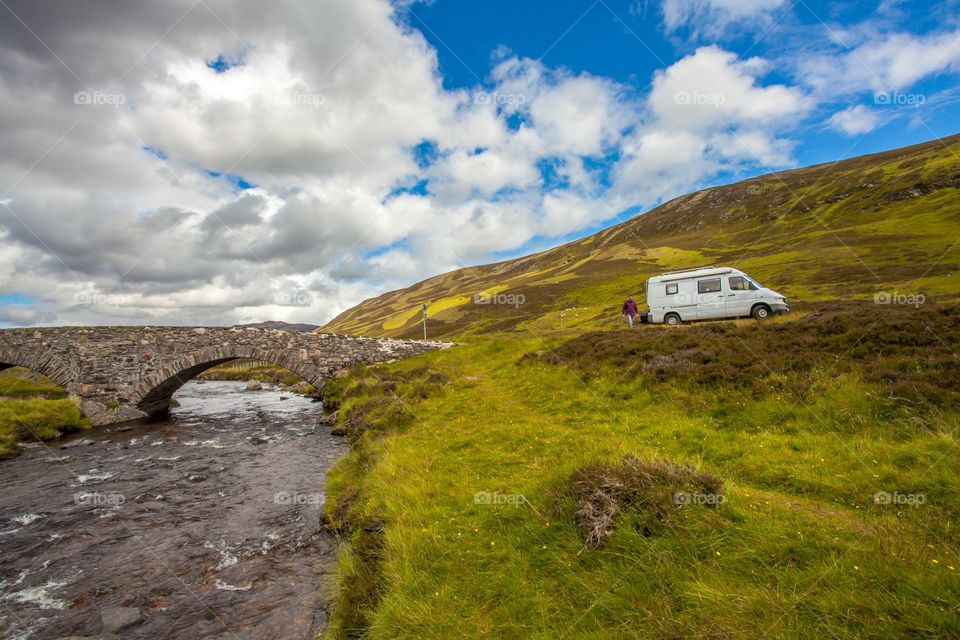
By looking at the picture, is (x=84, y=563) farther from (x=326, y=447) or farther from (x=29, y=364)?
(x=29, y=364)

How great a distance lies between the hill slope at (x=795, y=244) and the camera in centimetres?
4278

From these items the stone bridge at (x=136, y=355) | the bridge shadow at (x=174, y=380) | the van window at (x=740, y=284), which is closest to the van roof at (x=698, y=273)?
the van window at (x=740, y=284)

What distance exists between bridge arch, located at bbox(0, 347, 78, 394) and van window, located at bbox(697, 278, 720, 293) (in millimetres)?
39348

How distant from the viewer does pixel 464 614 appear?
5164 millimetres

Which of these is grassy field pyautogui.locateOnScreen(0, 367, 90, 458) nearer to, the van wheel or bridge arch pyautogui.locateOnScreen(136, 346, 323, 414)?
bridge arch pyautogui.locateOnScreen(136, 346, 323, 414)
